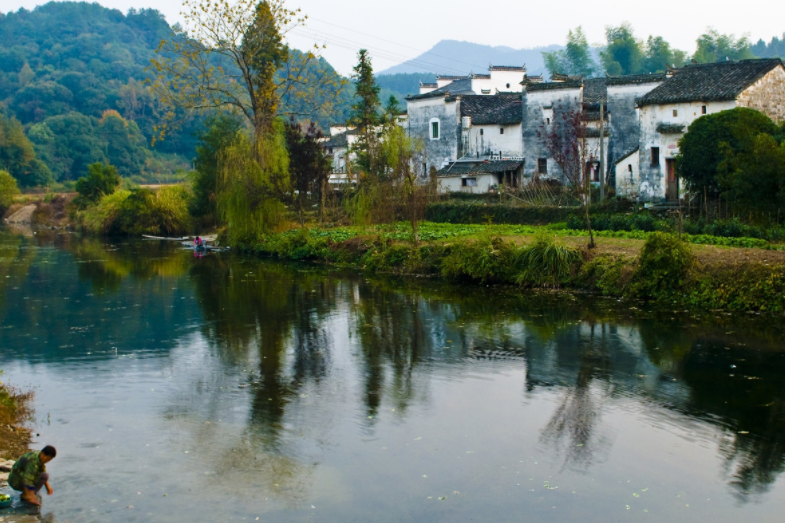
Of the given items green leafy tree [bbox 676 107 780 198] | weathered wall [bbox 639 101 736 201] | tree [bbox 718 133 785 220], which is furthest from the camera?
weathered wall [bbox 639 101 736 201]

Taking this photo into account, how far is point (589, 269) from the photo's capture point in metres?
22.1

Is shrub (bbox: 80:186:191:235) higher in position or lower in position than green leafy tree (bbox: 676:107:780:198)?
lower

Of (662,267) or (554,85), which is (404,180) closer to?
(662,267)

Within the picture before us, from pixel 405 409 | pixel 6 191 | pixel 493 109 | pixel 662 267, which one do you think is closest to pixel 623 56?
pixel 493 109

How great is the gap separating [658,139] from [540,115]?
9785mm

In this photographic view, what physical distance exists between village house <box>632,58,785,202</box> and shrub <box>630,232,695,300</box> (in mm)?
12346

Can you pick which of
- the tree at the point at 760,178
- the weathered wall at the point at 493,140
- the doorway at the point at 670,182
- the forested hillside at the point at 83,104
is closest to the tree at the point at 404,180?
the doorway at the point at 670,182

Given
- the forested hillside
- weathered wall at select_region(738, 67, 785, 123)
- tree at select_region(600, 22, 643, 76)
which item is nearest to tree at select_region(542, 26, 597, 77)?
tree at select_region(600, 22, 643, 76)

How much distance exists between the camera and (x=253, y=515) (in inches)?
356

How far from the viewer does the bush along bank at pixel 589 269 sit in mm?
18641

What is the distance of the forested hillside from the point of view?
87.3 meters

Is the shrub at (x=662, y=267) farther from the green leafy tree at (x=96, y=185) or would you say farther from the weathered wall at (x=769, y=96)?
the green leafy tree at (x=96, y=185)

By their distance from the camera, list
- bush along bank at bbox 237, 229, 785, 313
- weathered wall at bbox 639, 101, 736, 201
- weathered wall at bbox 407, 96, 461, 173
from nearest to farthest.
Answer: bush along bank at bbox 237, 229, 785, 313 → weathered wall at bbox 639, 101, 736, 201 → weathered wall at bbox 407, 96, 461, 173

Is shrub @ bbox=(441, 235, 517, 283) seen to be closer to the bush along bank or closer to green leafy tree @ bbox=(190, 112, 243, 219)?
the bush along bank
